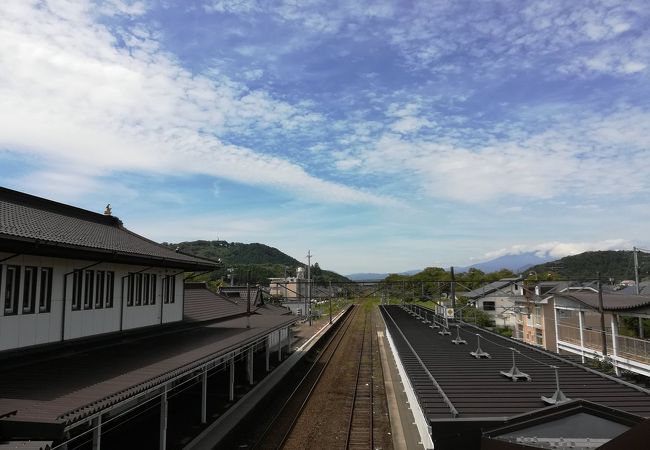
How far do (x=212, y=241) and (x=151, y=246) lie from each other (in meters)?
179

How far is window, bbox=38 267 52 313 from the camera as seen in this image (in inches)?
370

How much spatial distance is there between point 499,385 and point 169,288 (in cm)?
1142

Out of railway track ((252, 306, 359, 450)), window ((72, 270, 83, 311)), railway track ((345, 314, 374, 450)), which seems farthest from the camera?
railway track ((345, 314, 374, 450))

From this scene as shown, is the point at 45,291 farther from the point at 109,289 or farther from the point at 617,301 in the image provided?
the point at 617,301

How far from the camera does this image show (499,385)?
8664 millimetres

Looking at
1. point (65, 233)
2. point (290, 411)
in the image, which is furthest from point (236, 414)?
point (65, 233)

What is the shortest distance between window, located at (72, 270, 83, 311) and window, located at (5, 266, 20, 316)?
1649 mm


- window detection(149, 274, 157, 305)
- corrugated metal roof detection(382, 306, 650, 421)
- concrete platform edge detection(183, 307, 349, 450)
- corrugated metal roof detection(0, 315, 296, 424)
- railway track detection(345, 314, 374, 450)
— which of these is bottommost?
railway track detection(345, 314, 374, 450)

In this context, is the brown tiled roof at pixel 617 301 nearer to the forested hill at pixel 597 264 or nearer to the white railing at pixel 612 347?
the white railing at pixel 612 347

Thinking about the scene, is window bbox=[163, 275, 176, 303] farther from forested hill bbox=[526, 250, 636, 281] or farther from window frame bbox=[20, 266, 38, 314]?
forested hill bbox=[526, 250, 636, 281]

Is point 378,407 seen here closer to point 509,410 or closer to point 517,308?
point 509,410

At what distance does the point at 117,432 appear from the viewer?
10.9 m

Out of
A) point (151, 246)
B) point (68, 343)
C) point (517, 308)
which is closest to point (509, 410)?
point (68, 343)

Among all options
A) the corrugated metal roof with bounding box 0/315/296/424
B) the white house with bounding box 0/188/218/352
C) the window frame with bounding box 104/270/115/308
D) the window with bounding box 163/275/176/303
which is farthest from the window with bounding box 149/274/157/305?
the window frame with bounding box 104/270/115/308
